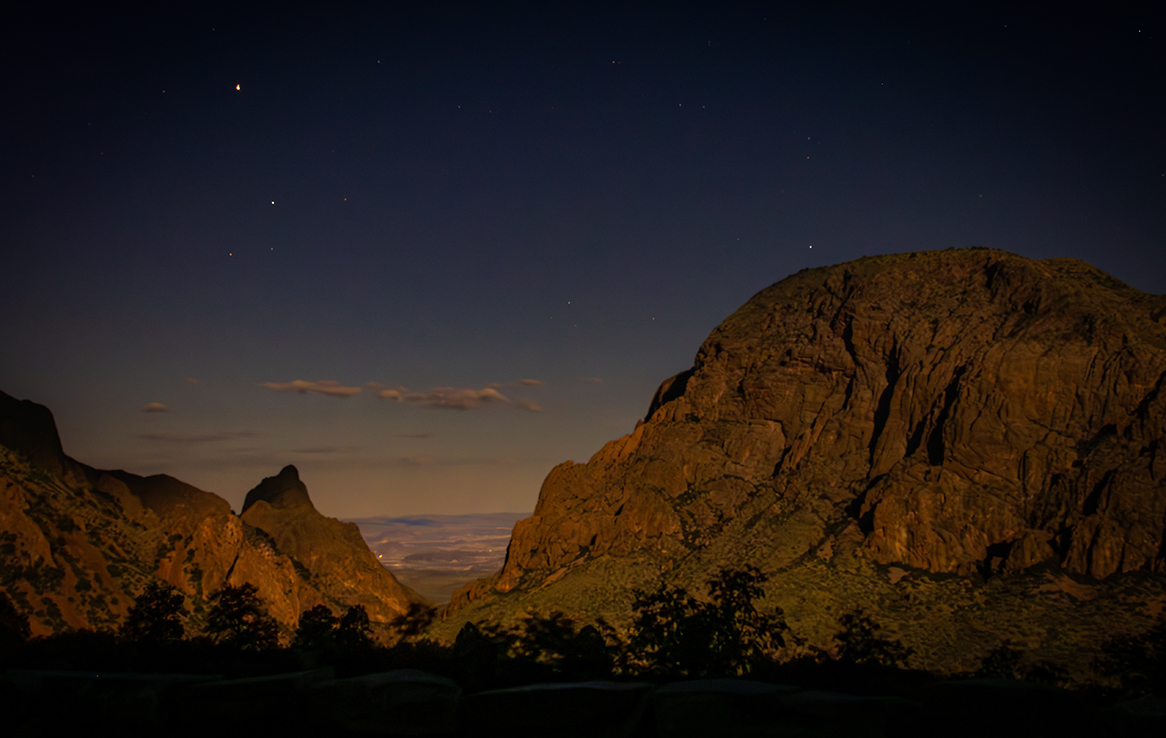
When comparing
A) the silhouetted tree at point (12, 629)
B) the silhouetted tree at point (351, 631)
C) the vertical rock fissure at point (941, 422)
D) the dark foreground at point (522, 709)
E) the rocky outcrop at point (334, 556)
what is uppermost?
the vertical rock fissure at point (941, 422)

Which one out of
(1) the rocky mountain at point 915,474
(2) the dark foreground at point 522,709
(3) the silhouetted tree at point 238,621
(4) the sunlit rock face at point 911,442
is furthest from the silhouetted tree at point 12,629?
(4) the sunlit rock face at point 911,442

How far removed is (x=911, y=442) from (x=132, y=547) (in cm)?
12297

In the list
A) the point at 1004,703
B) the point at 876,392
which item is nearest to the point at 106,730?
the point at 1004,703

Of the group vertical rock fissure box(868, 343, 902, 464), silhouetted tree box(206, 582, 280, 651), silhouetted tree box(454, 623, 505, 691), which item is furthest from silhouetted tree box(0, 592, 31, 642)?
vertical rock fissure box(868, 343, 902, 464)

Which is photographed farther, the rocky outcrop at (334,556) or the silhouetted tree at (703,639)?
the rocky outcrop at (334,556)

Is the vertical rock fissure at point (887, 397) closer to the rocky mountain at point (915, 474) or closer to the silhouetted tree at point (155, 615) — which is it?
the rocky mountain at point (915, 474)

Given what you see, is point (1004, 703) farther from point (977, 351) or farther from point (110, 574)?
point (977, 351)

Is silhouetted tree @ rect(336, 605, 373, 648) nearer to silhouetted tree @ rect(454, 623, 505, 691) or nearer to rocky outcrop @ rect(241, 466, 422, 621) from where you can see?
silhouetted tree @ rect(454, 623, 505, 691)

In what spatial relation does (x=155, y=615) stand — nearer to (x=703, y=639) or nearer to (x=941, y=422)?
(x=703, y=639)

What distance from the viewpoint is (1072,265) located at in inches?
4970

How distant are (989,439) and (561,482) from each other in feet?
230

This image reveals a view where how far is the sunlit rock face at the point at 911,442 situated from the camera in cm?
9312

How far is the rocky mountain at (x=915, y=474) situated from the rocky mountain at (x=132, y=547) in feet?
133

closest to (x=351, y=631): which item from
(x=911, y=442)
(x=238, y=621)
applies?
(x=238, y=621)
